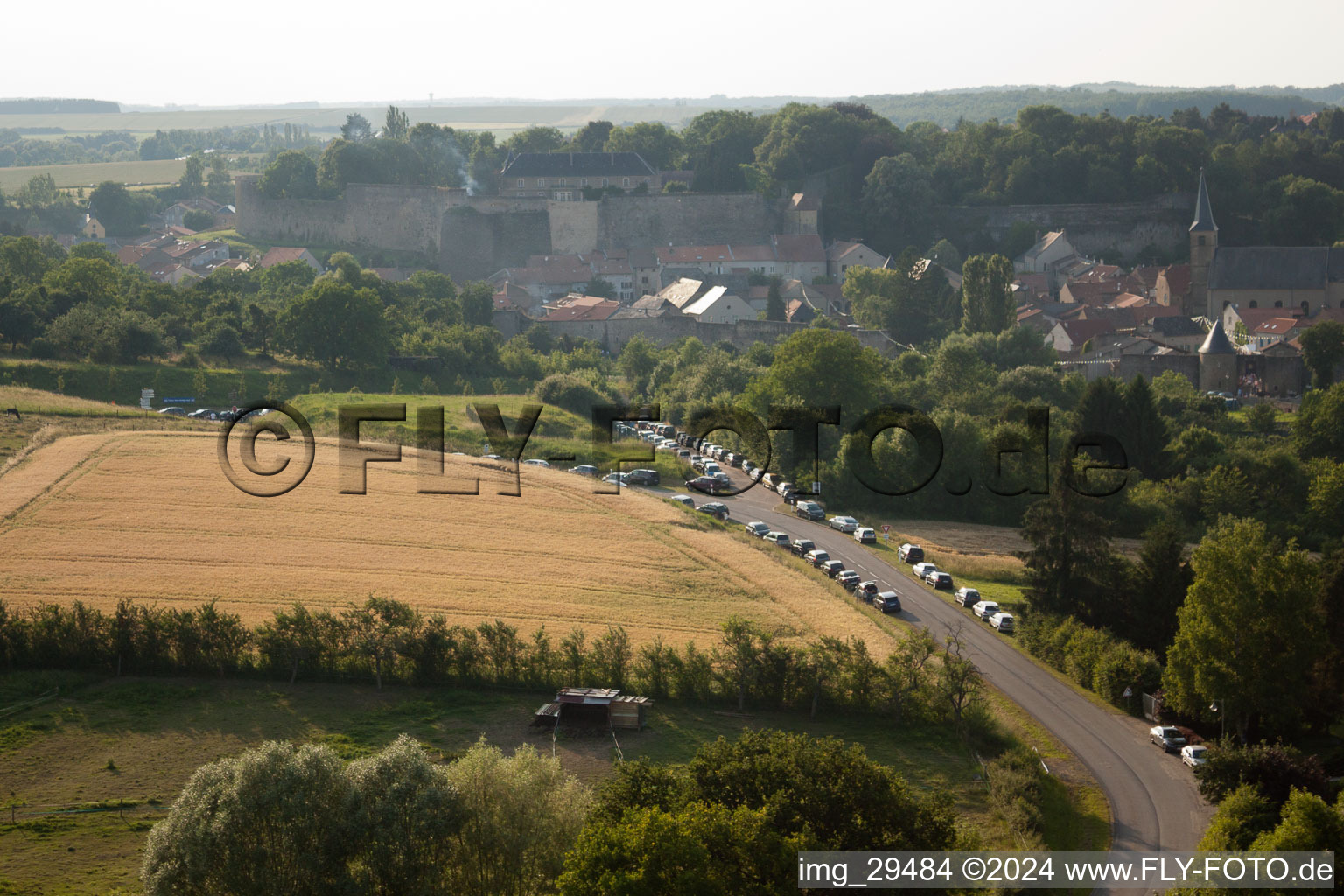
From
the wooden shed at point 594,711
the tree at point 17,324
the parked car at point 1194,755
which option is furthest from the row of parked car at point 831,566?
the tree at point 17,324

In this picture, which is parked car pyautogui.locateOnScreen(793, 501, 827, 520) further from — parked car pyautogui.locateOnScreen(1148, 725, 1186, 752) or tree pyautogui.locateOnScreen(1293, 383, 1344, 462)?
tree pyautogui.locateOnScreen(1293, 383, 1344, 462)

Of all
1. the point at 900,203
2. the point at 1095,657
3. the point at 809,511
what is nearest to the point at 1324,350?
the point at 809,511

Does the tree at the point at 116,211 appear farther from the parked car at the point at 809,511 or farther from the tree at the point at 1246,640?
the tree at the point at 1246,640

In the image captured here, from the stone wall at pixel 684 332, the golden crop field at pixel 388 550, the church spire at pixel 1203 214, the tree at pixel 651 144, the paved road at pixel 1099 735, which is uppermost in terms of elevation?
the tree at pixel 651 144

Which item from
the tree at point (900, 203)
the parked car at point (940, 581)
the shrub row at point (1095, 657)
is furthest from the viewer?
the tree at point (900, 203)

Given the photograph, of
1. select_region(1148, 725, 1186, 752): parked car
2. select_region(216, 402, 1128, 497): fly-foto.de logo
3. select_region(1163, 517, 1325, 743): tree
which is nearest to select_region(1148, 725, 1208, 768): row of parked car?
select_region(1148, 725, 1186, 752): parked car

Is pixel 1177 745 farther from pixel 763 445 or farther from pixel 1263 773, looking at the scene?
pixel 763 445
